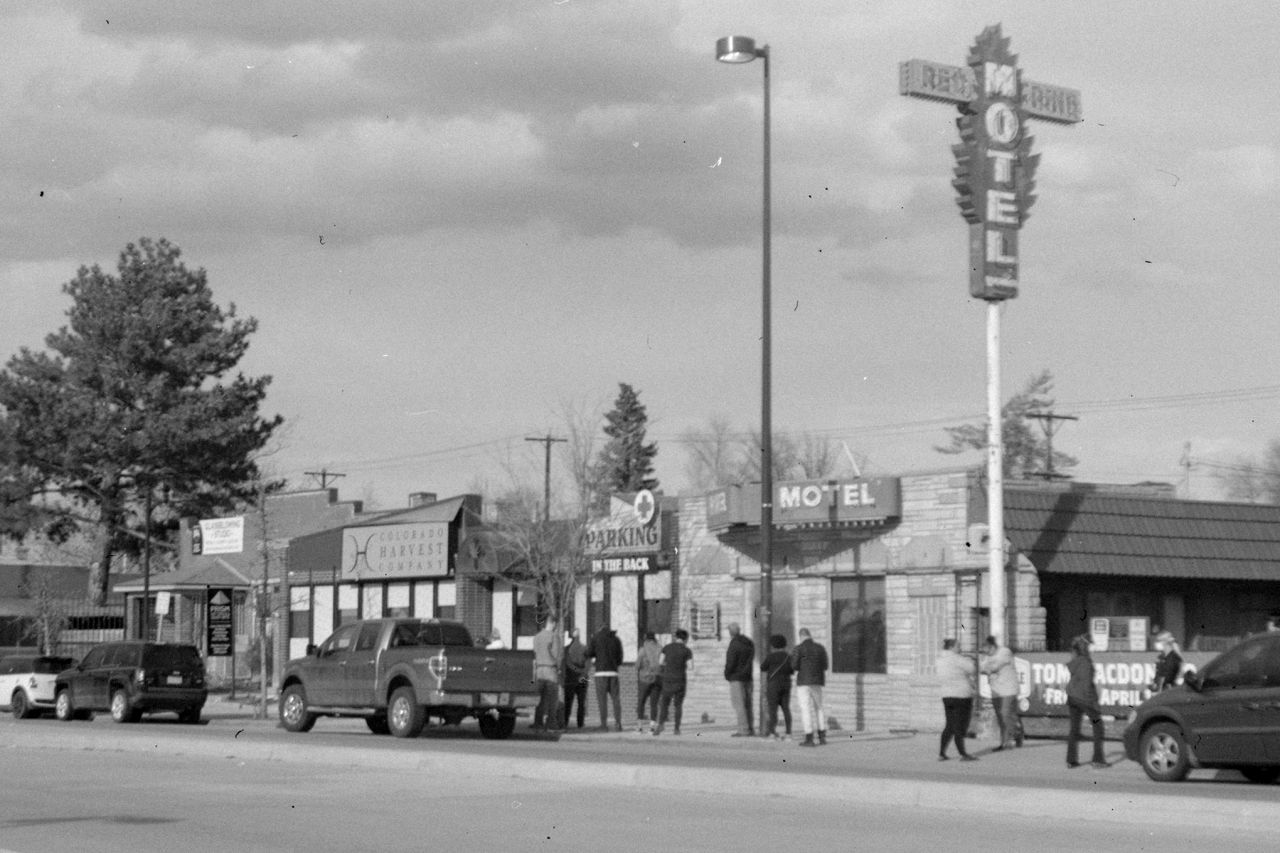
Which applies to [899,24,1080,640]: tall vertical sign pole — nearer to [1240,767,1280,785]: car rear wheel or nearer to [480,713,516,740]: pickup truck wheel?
[1240,767,1280,785]: car rear wheel

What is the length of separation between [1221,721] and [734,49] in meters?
12.3

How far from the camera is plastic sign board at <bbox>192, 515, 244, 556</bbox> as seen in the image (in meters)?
46.4

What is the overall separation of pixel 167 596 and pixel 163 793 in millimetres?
27002

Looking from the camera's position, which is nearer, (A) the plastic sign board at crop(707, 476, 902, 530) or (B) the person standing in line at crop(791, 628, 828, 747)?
(B) the person standing in line at crop(791, 628, 828, 747)

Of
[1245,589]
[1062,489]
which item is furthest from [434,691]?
[1245,589]

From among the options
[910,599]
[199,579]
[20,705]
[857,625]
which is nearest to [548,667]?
[857,625]

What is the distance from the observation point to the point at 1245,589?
32.5 m

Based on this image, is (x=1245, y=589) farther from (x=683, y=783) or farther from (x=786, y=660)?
(x=683, y=783)

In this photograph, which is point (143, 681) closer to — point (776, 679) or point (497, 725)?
point (497, 725)

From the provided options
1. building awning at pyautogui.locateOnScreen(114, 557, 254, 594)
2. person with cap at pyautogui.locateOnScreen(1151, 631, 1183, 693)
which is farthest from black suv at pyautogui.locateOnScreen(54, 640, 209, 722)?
person with cap at pyautogui.locateOnScreen(1151, 631, 1183, 693)

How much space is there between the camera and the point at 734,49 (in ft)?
86.7

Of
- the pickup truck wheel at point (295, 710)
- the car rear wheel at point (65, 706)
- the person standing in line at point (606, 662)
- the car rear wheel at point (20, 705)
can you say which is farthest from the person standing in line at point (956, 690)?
the car rear wheel at point (20, 705)

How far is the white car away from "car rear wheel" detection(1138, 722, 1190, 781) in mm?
25774

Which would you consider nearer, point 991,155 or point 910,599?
point 991,155
